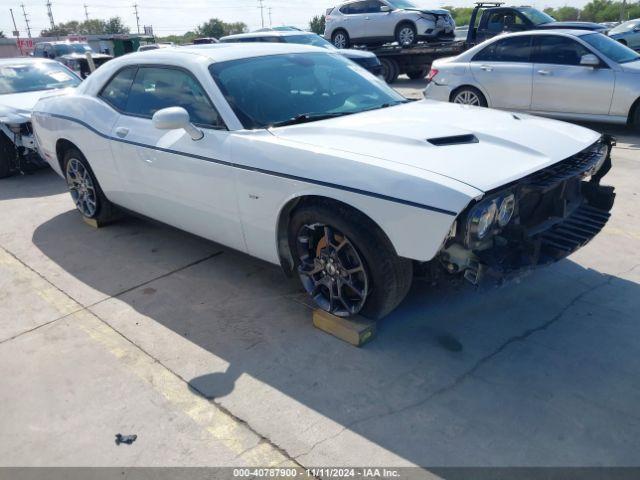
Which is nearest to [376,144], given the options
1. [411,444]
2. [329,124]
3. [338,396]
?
[329,124]

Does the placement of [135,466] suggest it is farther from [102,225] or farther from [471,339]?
[102,225]

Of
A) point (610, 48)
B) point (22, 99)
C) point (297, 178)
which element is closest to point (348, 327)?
point (297, 178)

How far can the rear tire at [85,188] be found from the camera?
5023 mm

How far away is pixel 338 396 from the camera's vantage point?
9.25 ft

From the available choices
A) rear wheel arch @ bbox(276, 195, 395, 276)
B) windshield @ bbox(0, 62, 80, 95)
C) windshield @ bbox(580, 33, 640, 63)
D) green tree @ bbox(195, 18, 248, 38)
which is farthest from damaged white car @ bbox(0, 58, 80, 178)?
green tree @ bbox(195, 18, 248, 38)

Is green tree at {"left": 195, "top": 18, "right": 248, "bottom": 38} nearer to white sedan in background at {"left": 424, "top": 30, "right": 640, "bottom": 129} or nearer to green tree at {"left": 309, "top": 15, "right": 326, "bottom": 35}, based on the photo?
green tree at {"left": 309, "top": 15, "right": 326, "bottom": 35}

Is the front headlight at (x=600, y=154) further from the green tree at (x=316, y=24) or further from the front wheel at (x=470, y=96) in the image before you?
the green tree at (x=316, y=24)

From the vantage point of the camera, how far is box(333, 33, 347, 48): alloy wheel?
16783 mm

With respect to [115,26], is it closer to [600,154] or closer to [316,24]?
[316,24]

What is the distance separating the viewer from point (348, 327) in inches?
127

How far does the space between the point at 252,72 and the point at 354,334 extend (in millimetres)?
1957

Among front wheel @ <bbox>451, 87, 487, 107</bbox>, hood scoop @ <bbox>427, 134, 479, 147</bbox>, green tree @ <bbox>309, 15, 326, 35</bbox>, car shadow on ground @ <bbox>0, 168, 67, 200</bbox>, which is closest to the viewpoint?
hood scoop @ <bbox>427, 134, 479, 147</bbox>

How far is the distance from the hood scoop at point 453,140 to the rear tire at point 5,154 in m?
6.48

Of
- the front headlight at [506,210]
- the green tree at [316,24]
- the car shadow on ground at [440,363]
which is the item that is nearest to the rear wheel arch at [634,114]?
the car shadow on ground at [440,363]
